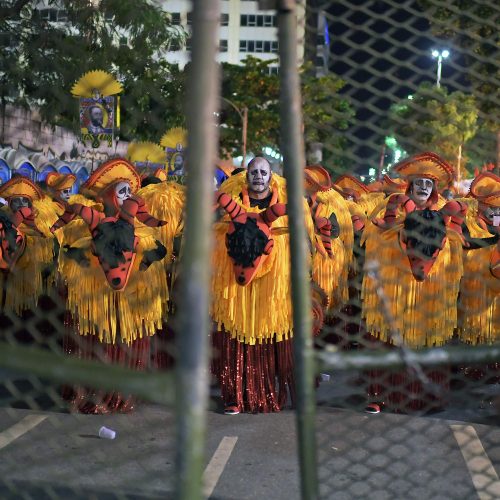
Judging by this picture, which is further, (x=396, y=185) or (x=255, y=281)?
(x=396, y=185)

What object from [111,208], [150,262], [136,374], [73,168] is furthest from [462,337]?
[73,168]

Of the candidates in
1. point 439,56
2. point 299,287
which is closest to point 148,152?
point 439,56

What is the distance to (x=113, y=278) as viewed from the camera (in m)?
5.21

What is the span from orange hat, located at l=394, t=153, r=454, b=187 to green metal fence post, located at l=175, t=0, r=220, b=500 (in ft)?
11.0

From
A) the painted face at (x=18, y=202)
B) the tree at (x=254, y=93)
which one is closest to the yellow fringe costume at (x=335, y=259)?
the painted face at (x=18, y=202)

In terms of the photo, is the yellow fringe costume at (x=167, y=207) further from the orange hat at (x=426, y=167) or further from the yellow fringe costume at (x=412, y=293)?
the orange hat at (x=426, y=167)

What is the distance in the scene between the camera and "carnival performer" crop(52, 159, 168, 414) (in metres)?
5.22

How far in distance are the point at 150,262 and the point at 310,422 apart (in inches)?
146

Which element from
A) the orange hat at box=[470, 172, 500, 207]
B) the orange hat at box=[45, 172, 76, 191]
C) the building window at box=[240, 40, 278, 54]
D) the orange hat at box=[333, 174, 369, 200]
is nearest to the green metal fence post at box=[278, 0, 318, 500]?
the building window at box=[240, 40, 278, 54]

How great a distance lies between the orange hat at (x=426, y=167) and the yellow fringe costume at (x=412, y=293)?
432 mm

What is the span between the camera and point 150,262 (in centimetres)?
536

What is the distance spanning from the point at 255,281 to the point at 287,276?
23 centimetres

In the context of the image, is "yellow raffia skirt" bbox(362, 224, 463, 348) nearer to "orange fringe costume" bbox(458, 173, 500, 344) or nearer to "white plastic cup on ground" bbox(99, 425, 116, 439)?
"orange fringe costume" bbox(458, 173, 500, 344)

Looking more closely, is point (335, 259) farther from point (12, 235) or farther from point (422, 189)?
point (12, 235)
